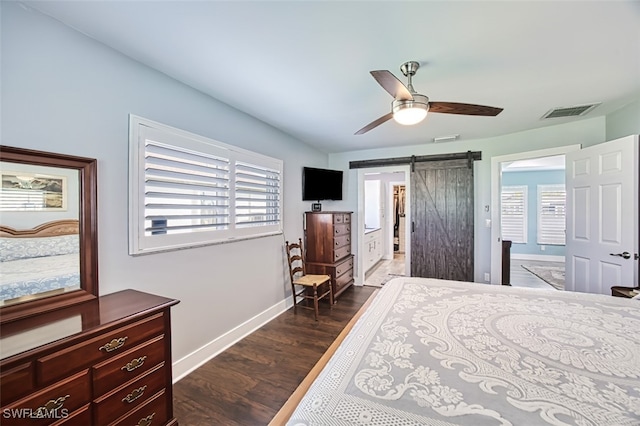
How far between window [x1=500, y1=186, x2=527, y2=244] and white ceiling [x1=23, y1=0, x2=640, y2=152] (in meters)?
4.75

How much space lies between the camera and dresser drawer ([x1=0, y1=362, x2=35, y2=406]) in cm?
95

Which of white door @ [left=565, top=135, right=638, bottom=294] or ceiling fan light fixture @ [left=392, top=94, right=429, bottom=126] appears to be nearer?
ceiling fan light fixture @ [left=392, top=94, right=429, bottom=126]

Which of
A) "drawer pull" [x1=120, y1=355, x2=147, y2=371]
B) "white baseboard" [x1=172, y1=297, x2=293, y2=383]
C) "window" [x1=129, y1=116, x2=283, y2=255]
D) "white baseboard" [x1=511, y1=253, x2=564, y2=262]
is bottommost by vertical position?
"white baseboard" [x1=172, y1=297, x2=293, y2=383]

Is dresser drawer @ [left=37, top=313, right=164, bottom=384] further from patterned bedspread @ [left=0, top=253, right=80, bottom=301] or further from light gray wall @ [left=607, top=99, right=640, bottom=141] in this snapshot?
light gray wall @ [left=607, top=99, right=640, bottom=141]

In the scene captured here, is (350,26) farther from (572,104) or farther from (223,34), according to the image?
(572,104)

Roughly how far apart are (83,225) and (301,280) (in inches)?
94.3

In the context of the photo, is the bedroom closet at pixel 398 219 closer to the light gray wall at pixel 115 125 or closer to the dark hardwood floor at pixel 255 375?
the dark hardwood floor at pixel 255 375

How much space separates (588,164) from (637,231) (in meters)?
0.87

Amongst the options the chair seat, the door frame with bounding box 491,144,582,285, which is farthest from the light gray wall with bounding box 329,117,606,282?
the chair seat

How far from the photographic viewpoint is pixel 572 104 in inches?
106

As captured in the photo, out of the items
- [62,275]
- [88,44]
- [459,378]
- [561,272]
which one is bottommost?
[561,272]

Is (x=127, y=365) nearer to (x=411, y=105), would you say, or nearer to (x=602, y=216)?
(x=411, y=105)

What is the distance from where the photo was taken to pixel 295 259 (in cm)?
360

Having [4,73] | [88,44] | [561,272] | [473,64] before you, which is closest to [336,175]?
[473,64]
